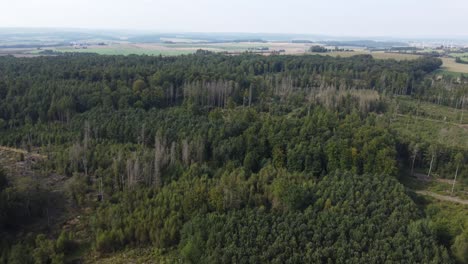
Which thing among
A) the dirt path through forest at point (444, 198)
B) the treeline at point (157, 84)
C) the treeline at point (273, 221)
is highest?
the treeline at point (157, 84)

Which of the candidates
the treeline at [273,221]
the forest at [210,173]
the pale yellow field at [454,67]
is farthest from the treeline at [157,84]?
the treeline at [273,221]

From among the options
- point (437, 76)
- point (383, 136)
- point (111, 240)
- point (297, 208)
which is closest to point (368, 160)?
point (383, 136)

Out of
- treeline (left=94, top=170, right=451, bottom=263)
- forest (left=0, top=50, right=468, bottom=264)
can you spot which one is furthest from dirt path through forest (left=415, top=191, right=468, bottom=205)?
treeline (left=94, top=170, right=451, bottom=263)

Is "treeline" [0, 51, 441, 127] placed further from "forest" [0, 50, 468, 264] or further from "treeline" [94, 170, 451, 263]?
"treeline" [94, 170, 451, 263]

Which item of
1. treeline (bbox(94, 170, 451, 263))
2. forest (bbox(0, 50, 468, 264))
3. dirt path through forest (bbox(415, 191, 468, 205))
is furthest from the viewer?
dirt path through forest (bbox(415, 191, 468, 205))

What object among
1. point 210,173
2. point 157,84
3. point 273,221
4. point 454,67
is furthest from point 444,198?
point 454,67

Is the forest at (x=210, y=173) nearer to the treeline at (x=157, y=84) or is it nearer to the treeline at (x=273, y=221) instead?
the treeline at (x=273, y=221)

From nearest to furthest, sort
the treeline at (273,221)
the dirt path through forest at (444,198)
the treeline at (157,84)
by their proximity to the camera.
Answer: the treeline at (273,221), the dirt path through forest at (444,198), the treeline at (157,84)

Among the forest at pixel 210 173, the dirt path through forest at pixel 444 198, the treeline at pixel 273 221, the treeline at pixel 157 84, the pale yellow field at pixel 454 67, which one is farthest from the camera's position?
the pale yellow field at pixel 454 67

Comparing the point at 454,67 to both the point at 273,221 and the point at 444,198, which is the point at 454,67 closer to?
the point at 444,198
